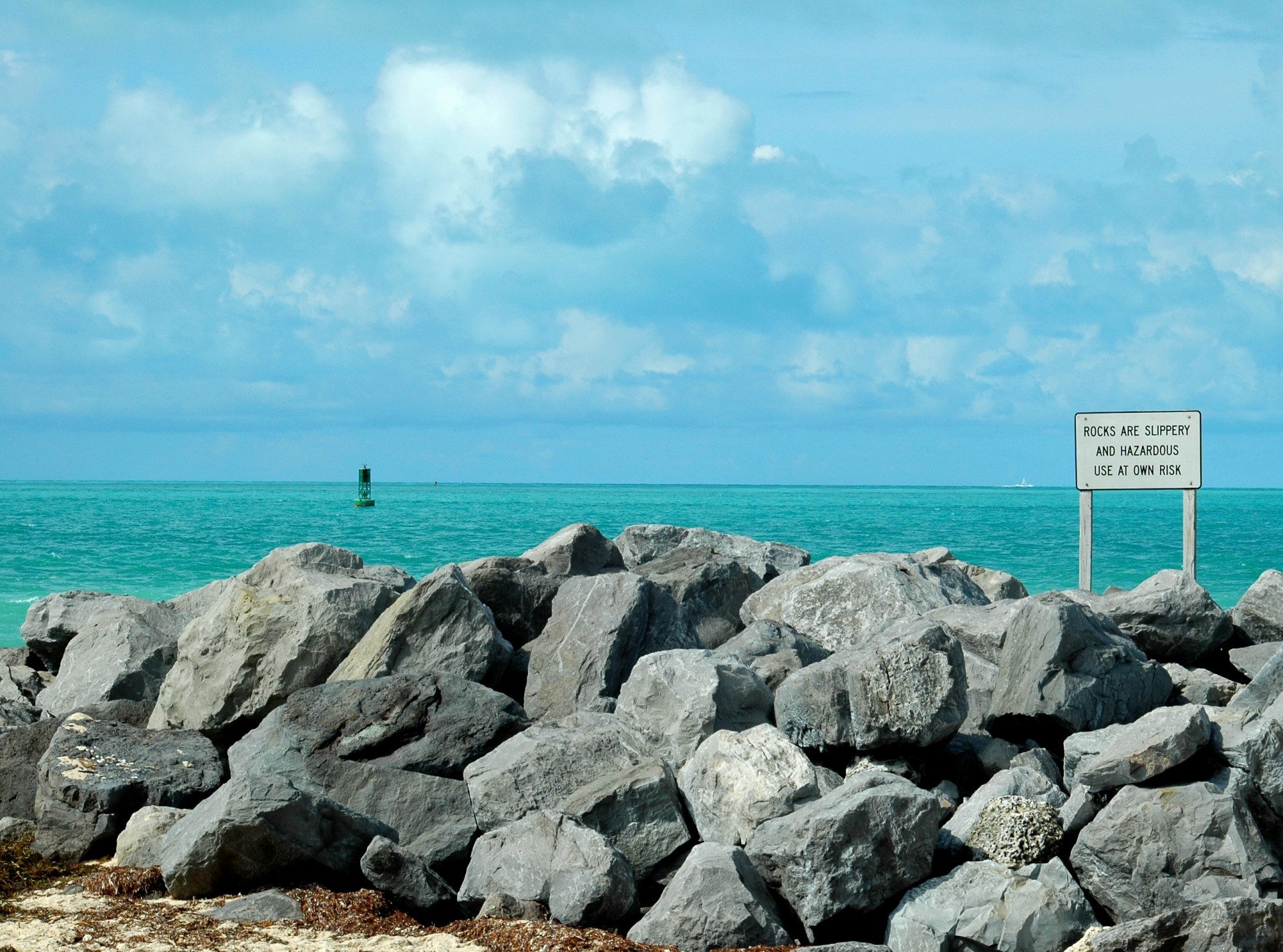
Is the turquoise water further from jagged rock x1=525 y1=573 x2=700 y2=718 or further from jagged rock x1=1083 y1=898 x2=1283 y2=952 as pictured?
jagged rock x1=1083 y1=898 x2=1283 y2=952

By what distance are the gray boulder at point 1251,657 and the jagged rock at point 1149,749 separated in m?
3.87

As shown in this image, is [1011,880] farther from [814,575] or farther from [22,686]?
[22,686]

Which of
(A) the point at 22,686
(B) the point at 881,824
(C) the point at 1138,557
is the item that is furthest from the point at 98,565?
(B) the point at 881,824

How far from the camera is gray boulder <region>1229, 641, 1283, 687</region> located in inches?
412

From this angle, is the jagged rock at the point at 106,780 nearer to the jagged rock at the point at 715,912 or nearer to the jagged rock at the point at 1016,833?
the jagged rock at the point at 715,912

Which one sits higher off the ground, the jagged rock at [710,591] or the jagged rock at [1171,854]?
the jagged rock at [710,591]

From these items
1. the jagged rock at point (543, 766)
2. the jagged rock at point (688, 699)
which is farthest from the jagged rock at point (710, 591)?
the jagged rock at point (543, 766)

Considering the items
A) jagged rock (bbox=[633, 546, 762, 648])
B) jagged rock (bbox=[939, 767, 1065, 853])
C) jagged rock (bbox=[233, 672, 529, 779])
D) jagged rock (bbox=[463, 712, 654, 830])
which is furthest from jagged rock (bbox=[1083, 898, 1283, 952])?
jagged rock (bbox=[633, 546, 762, 648])

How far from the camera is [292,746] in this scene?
851 cm

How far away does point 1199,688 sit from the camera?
31.0ft

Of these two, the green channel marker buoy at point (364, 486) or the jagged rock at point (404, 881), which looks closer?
the jagged rock at point (404, 881)

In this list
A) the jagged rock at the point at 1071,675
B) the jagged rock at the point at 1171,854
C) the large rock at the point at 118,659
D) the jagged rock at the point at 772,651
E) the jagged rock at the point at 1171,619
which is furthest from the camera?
the large rock at the point at 118,659

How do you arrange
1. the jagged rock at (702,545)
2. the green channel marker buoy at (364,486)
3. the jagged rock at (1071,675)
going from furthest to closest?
1. the green channel marker buoy at (364,486)
2. the jagged rock at (702,545)
3. the jagged rock at (1071,675)

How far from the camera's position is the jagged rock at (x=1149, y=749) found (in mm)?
6707
